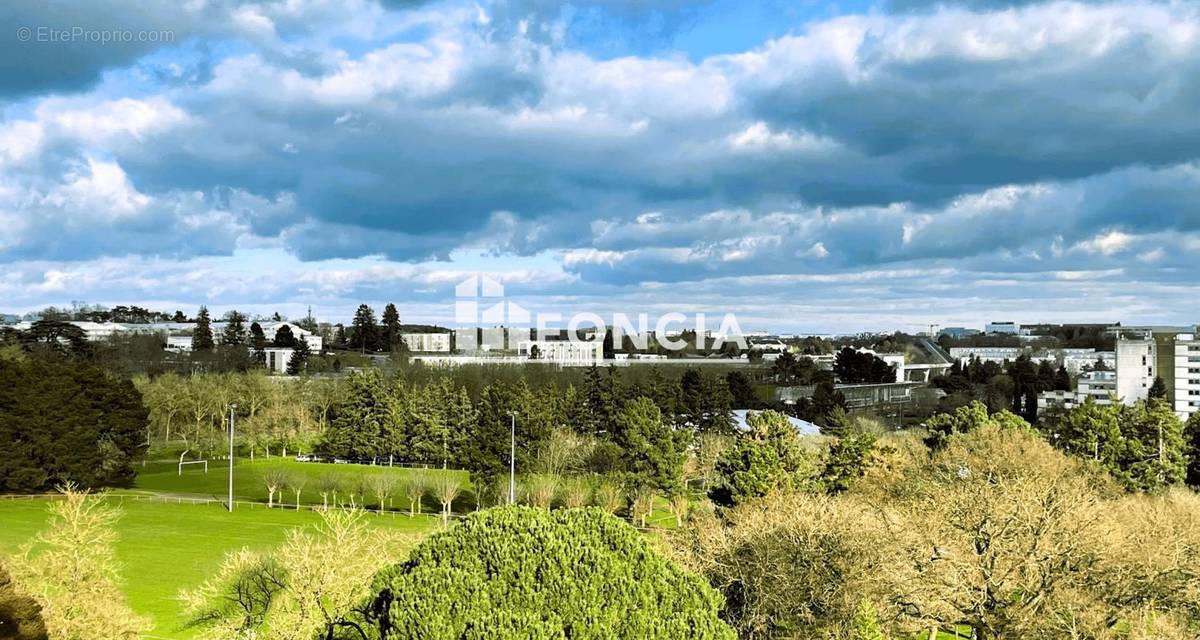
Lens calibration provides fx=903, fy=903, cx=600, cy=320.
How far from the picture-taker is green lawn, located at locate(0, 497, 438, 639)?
30934 millimetres

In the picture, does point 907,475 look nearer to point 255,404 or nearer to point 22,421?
point 22,421

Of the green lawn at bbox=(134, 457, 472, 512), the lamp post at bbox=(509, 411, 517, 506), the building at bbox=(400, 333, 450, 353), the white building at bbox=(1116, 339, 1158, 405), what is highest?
the building at bbox=(400, 333, 450, 353)

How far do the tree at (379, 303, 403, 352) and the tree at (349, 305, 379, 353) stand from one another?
0.97 metres

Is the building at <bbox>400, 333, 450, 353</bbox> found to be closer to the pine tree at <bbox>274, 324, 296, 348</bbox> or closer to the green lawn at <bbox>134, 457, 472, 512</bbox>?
the pine tree at <bbox>274, 324, 296, 348</bbox>

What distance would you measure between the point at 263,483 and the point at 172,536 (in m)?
17.5

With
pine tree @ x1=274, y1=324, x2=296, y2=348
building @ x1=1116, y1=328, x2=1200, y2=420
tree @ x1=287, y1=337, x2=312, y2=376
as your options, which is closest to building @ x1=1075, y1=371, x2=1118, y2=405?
building @ x1=1116, y1=328, x2=1200, y2=420

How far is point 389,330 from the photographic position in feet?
420

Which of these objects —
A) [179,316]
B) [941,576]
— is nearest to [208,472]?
[941,576]

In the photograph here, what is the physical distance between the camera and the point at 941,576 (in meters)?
18.9

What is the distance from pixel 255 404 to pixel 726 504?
5440 centimetres

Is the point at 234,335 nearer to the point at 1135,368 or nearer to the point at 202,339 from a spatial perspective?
the point at 202,339

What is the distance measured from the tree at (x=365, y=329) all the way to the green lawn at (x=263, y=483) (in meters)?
58.0

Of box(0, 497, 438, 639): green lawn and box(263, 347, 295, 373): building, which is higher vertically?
box(263, 347, 295, 373): building

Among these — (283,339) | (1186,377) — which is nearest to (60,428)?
(283,339)
